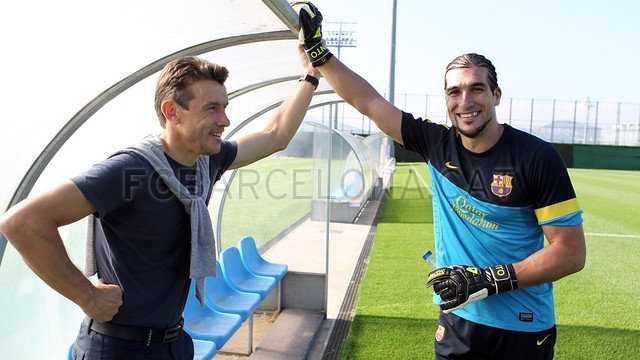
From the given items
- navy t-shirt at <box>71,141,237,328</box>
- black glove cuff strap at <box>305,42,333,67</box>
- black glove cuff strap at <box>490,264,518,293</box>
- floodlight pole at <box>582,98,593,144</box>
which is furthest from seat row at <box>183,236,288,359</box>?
floodlight pole at <box>582,98,593,144</box>

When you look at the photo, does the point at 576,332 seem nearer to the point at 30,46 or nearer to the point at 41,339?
the point at 41,339

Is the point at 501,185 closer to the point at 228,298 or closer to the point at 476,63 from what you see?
the point at 476,63

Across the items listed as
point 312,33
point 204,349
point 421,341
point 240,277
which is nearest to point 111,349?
point 204,349

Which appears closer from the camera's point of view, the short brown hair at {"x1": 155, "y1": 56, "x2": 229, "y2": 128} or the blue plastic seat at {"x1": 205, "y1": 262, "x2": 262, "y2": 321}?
the short brown hair at {"x1": 155, "y1": 56, "x2": 229, "y2": 128}

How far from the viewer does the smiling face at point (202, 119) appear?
83.4 inches

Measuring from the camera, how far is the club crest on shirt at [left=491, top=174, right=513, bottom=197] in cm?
237

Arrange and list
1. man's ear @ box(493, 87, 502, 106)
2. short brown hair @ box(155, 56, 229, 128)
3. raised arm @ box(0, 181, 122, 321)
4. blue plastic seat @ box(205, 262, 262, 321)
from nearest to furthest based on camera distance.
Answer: raised arm @ box(0, 181, 122, 321)
short brown hair @ box(155, 56, 229, 128)
man's ear @ box(493, 87, 502, 106)
blue plastic seat @ box(205, 262, 262, 321)

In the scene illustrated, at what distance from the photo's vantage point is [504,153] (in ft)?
7.95

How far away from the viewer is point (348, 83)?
2.89m

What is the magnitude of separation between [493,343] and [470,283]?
1.17 ft

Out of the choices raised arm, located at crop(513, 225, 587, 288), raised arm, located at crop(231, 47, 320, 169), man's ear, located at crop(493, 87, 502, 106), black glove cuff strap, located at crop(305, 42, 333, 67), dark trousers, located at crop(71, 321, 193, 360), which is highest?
black glove cuff strap, located at crop(305, 42, 333, 67)

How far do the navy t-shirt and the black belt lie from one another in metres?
0.02

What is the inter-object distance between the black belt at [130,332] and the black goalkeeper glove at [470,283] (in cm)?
128

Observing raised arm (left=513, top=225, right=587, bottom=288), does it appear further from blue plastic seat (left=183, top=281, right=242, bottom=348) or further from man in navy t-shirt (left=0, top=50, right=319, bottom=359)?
blue plastic seat (left=183, top=281, right=242, bottom=348)
